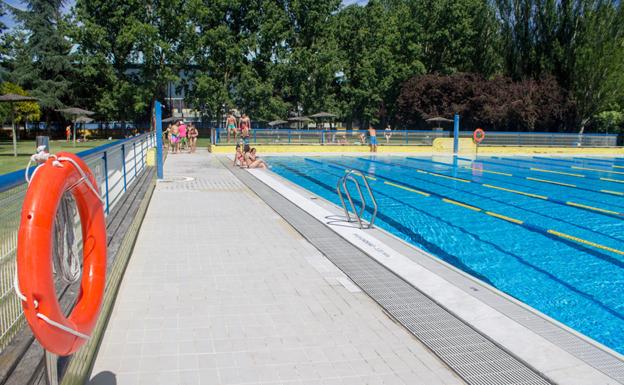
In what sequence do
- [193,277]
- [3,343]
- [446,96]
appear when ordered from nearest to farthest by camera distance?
[3,343] → [193,277] → [446,96]

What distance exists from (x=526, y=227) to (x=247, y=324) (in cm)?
714

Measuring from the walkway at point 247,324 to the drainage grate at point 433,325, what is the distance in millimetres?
120

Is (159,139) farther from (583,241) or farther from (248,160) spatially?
(583,241)

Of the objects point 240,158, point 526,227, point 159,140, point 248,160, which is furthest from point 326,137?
point 526,227

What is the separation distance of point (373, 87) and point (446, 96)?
22.1 ft

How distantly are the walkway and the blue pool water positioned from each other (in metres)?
2.53

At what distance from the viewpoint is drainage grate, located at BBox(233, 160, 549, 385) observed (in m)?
3.35

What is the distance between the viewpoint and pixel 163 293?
4785mm

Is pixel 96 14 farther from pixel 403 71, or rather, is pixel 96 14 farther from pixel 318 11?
pixel 403 71

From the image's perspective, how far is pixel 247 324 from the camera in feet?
13.4

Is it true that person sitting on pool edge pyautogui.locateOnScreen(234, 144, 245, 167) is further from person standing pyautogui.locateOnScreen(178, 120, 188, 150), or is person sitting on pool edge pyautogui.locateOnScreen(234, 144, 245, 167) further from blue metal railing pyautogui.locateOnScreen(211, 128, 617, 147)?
blue metal railing pyautogui.locateOnScreen(211, 128, 617, 147)

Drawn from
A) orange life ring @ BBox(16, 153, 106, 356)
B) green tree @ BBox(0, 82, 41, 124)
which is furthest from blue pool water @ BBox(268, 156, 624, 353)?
green tree @ BBox(0, 82, 41, 124)

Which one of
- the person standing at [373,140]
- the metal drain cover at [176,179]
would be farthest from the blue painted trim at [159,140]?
the person standing at [373,140]

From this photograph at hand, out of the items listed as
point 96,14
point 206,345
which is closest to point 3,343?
point 206,345
